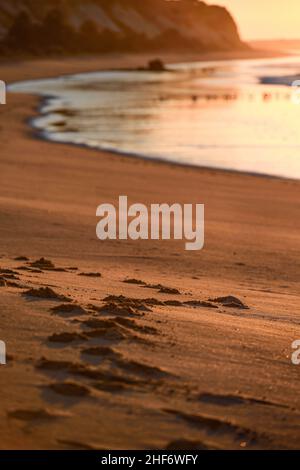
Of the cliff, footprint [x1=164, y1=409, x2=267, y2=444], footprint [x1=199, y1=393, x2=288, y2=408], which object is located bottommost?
footprint [x1=164, y1=409, x2=267, y2=444]

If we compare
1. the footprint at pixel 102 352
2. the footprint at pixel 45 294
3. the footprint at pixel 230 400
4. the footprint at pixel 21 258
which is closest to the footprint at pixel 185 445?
the footprint at pixel 230 400

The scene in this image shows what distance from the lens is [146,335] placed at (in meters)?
4.56

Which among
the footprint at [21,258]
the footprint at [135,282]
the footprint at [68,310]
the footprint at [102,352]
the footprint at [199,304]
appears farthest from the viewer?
the footprint at [21,258]

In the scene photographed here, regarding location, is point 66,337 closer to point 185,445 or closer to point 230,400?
point 230,400

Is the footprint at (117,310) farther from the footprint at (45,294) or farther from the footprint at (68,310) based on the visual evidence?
the footprint at (45,294)

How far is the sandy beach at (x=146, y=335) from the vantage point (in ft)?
11.6

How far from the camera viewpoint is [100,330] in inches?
177

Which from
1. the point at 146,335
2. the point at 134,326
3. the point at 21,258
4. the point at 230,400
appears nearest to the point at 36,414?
the point at 230,400

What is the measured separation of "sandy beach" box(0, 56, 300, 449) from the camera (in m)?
3.54

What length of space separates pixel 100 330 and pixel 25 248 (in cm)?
354

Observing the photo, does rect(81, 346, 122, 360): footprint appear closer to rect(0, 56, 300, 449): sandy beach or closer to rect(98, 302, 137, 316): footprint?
rect(0, 56, 300, 449): sandy beach

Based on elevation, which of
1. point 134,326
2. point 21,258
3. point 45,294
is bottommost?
point 134,326

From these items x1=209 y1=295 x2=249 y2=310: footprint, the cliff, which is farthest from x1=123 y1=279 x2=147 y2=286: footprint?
the cliff

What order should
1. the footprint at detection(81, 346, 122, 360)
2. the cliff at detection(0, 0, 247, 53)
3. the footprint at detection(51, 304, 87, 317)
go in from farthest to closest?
the cliff at detection(0, 0, 247, 53) → the footprint at detection(51, 304, 87, 317) → the footprint at detection(81, 346, 122, 360)
